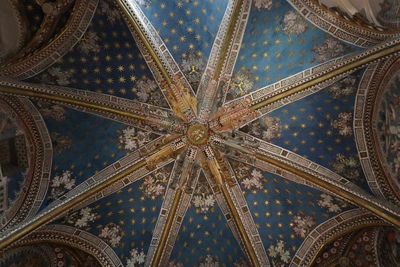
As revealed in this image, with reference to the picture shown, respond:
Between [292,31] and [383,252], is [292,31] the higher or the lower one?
the higher one

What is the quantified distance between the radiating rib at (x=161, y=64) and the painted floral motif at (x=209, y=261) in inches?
160

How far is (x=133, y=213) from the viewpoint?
43.2 ft

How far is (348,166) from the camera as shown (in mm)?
12062

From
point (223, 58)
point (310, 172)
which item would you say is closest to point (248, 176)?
point (310, 172)

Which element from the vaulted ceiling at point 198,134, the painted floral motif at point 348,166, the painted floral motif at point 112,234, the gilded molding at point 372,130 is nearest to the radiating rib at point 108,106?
the vaulted ceiling at point 198,134

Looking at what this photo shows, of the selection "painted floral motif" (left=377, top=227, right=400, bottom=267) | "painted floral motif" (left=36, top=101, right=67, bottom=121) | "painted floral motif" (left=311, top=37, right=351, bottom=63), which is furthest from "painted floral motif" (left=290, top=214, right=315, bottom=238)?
"painted floral motif" (left=36, top=101, right=67, bottom=121)

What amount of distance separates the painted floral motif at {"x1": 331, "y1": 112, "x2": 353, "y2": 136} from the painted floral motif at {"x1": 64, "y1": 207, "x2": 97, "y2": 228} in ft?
23.1

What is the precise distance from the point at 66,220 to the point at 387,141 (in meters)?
8.55

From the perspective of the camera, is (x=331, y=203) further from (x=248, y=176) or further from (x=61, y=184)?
(x=61, y=184)

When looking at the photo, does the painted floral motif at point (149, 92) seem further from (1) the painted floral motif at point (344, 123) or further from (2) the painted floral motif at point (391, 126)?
(2) the painted floral motif at point (391, 126)

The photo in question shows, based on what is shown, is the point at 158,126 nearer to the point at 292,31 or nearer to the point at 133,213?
the point at 133,213

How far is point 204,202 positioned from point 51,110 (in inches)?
198

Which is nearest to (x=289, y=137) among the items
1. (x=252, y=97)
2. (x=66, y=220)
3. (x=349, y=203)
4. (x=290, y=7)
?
(x=252, y=97)

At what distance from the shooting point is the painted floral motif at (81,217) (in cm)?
1238
